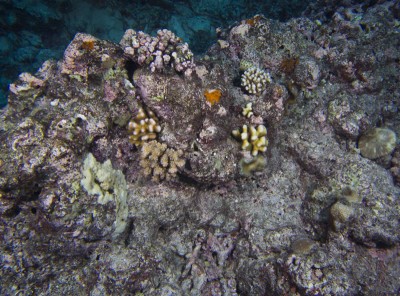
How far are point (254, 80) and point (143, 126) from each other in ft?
6.74

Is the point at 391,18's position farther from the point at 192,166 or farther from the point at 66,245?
the point at 66,245

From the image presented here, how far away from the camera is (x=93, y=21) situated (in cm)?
1135

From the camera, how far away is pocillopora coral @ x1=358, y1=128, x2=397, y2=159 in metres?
4.96

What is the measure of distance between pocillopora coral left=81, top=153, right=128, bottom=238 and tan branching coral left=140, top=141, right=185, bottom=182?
48 centimetres

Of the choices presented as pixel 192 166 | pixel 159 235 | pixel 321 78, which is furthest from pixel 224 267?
pixel 321 78

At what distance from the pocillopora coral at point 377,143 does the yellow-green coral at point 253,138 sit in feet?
7.37

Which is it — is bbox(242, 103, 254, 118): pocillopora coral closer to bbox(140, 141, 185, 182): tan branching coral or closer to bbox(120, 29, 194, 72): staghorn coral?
bbox(120, 29, 194, 72): staghorn coral

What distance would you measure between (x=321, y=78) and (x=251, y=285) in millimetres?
4260

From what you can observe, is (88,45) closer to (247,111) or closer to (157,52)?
(157,52)

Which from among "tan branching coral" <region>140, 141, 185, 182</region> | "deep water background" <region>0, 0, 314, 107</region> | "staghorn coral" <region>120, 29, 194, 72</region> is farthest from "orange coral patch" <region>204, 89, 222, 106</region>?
"deep water background" <region>0, 0, 314, 107</region>

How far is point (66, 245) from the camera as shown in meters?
3.45

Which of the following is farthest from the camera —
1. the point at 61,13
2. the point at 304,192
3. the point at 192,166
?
the point at 61,13

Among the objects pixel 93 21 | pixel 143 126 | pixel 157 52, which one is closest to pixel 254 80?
pixel 157 52

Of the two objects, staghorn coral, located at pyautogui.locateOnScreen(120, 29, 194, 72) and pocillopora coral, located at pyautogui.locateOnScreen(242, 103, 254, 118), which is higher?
staghorn coral, located at pyautogui.locateOnScreen(120, 29, 194, 72)
